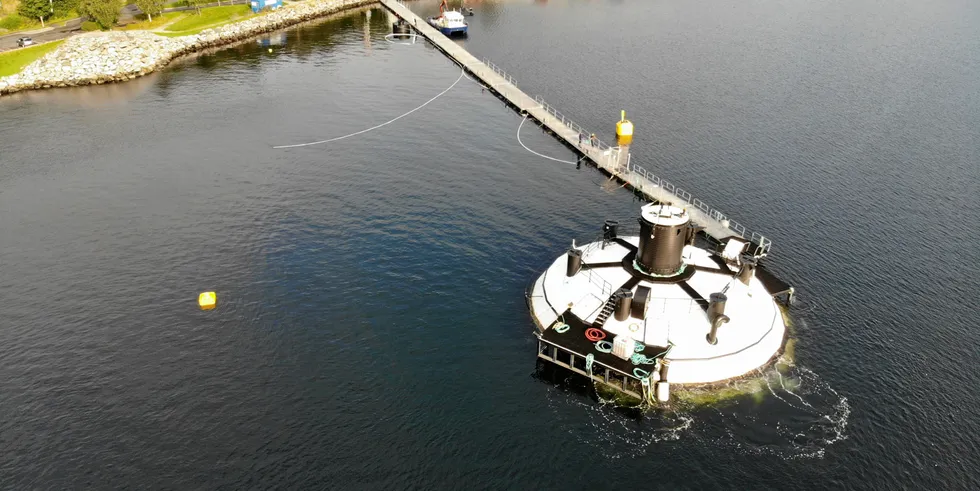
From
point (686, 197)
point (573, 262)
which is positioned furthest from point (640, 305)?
point (686, 197)

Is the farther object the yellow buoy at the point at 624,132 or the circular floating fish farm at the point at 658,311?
the yellow buoy at the point at 624,132

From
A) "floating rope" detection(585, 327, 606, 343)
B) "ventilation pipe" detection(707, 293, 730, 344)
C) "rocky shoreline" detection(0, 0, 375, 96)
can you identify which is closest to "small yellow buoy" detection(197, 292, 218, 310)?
"floating rope" detection(585, 327, 606, 343)

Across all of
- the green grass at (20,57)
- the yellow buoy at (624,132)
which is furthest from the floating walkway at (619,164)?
the green grass at (20,57)

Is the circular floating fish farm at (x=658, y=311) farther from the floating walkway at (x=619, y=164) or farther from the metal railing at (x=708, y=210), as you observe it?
the floating walkway at (x=619, y=164)

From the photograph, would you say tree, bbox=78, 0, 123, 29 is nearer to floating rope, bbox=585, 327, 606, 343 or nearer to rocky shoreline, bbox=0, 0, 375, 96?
rocky shoreline, bbox=0, 0, 375, 96

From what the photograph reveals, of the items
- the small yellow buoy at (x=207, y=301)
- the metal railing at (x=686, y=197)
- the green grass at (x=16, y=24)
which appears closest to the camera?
the small yellow buoy at (x=207, y=301)

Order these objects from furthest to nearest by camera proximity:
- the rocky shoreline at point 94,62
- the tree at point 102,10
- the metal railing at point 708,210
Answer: the tree at point 102,10 < the rocky shoreline at point 94,62 < the metal railing at point 708,210
